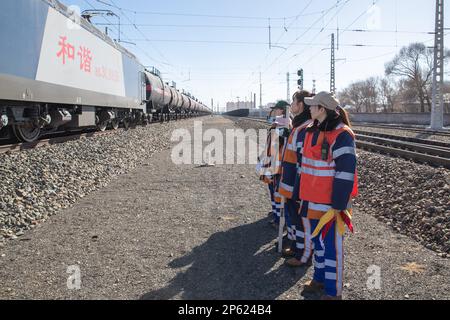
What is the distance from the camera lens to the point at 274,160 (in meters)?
5.26

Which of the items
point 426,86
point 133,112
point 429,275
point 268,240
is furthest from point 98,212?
point 426,86

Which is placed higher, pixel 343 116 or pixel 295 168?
pixel 343 116

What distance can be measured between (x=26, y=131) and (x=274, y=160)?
784 centimetres

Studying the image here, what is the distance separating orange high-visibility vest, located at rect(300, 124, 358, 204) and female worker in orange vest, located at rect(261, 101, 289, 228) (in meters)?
1.57

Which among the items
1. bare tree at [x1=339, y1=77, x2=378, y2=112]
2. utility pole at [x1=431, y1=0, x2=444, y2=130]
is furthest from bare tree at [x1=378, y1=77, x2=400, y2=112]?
Result: utility pole at [x1=431, y1=0, x2=444, y2=130]

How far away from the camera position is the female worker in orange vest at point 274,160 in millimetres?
5281

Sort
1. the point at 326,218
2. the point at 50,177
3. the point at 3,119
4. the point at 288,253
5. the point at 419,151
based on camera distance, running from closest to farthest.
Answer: the point at 326,218, the point at 288,253, the point at 50,177, the point at 3,119, the point at 419,151

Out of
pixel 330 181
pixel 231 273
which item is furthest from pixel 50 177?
pixel 330 181

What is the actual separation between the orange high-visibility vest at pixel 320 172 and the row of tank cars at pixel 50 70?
22.9ft

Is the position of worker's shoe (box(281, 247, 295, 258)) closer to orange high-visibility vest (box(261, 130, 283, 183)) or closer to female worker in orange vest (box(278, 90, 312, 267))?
female worker in orange vest (box(278, 90, 312, 267))

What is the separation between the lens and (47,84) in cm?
991

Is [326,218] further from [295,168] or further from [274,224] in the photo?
[274,224]

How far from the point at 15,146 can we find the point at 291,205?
7.34 m
